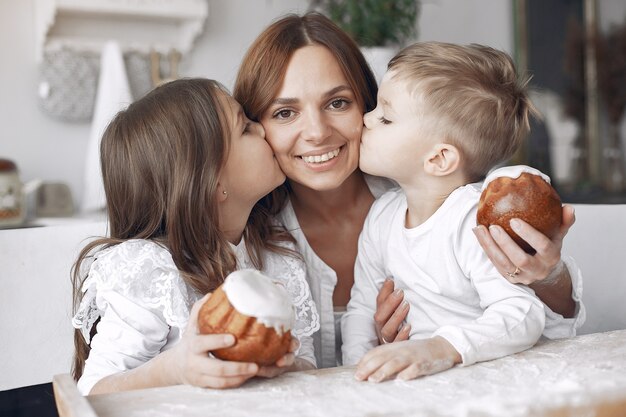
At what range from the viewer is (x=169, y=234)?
131 cm

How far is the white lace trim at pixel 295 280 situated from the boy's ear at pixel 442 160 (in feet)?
1.15

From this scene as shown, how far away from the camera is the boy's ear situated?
1395mm

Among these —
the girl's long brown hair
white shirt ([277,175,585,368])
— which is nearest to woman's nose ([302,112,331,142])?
the girl's long brown hair

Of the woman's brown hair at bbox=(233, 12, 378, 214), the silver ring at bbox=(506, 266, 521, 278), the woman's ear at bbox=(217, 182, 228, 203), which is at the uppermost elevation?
the woman's brown hair at bbox=(233, 12, 378, 214)

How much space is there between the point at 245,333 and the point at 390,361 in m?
0.19

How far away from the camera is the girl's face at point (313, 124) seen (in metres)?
1.51

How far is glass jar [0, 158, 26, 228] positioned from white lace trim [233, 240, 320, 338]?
4.70 ft

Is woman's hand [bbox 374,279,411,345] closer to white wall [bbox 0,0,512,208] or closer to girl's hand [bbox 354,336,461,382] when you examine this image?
girl's hand [bbox 354,336,461,382]

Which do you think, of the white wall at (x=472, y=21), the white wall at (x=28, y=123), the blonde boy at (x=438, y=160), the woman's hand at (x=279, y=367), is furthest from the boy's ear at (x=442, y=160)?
the white wall at (x=472, y=21)

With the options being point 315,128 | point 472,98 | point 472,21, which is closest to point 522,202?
point 472,98

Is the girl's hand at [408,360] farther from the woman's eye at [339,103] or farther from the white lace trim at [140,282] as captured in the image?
the woman's eye at [339,103]

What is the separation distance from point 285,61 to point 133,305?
0.65m

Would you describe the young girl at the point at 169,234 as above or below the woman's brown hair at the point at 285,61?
below

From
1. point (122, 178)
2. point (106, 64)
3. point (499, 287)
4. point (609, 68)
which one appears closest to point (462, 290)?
point (499, 287)
